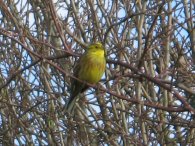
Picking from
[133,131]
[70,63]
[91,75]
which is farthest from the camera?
[70,63]

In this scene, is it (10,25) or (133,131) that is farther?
(10,25)

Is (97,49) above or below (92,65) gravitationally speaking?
above

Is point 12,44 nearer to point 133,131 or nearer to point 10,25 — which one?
point 10,25

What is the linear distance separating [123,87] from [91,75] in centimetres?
101

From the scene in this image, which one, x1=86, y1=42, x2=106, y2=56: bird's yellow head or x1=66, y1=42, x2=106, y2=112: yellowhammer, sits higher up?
x1=86, y1=42, x2=106, y2=56: bird's yellow head

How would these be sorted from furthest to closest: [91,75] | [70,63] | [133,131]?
[70,63], [133,131], [91,75]

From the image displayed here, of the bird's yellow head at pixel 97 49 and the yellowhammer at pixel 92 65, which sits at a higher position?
the bird's yellow head at pixel 97 49

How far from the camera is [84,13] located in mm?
7141

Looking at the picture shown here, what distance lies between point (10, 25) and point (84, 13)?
0.95 meters

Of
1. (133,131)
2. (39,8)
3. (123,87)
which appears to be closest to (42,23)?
(39,8)

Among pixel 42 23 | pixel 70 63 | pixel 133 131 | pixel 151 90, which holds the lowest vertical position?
pixel 133 131

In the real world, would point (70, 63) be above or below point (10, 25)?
below

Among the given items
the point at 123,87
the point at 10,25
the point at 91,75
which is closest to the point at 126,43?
the point at 123,87

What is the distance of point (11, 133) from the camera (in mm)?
7316
